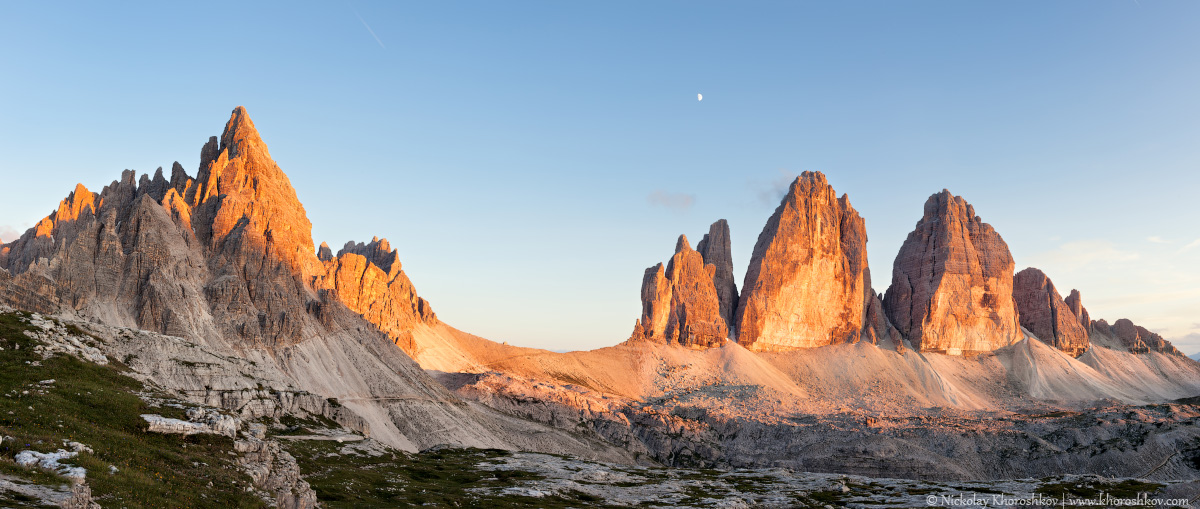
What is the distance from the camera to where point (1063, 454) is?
15962 centimetres

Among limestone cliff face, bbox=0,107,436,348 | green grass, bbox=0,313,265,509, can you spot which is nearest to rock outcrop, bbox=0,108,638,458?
limestone cliff face, bbox=0,107,436,348

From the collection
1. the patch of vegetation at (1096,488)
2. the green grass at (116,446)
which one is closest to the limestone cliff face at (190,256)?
the green grass at (116,446)

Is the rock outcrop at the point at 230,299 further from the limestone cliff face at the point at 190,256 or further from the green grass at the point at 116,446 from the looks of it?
the green grass at the point at 116,446

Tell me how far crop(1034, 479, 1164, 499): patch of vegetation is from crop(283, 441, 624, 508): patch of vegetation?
70874 mm

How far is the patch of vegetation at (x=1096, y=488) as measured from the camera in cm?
10194

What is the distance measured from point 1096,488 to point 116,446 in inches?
5073

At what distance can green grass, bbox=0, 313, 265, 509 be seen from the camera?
112ft

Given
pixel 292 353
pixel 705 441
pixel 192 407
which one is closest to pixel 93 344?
pixel 192 407

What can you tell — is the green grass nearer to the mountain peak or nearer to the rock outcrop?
the rock outcrop

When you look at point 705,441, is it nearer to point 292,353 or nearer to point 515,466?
point 515,466

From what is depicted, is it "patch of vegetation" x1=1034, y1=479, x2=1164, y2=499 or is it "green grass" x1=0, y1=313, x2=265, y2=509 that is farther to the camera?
"patch of vegetation" x1=1034, y1=479, x2=1164, y2=499

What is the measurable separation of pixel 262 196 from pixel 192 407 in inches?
5163

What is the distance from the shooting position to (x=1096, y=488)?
109062mm

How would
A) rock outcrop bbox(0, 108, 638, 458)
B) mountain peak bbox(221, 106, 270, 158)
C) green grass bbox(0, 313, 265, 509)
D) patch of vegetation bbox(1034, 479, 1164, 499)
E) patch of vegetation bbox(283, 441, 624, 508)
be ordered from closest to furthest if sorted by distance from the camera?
green grass bbox(0, 313, 265, 509), patch of vegetation bbox(283, 441, 624, 508), patch of vegetation bbox(1034, 479, 1164, 499), rock outcrop bbox(0, 108, 638, 458), mountain peak bbox(221, 106, 270, 158)
